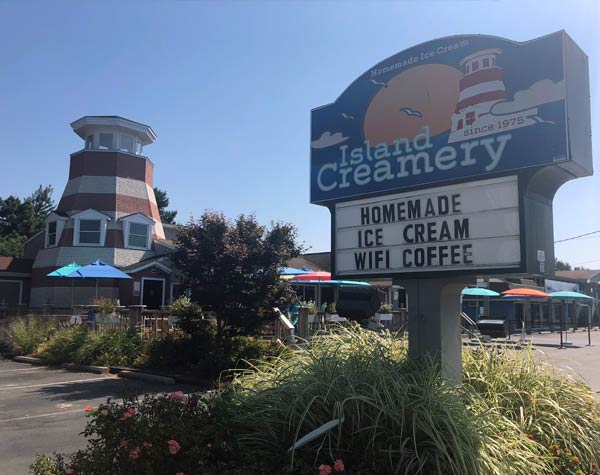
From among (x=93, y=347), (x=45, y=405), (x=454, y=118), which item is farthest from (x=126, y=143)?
(x=454, y=118)

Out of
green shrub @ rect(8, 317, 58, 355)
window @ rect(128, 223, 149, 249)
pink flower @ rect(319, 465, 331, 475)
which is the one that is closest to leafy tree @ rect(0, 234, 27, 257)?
window @ rect(128, 223, 149, 249)

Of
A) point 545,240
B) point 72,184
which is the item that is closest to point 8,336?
point 72,184

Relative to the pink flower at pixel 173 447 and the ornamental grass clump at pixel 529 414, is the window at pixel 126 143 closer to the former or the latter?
the ornamental grass clump at pixel 529 414

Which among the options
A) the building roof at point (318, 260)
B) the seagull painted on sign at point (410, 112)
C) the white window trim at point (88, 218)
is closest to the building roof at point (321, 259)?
the building roof at point (318, 260)

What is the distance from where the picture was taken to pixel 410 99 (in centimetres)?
630

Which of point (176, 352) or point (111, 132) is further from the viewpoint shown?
point (111, 132)

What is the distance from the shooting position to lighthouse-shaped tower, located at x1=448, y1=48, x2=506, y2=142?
18.3 feet

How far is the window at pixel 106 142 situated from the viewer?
27844 mm

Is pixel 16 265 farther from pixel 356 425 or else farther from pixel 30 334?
pixel 356 425

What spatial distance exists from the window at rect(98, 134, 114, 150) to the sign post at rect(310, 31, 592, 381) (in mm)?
23623

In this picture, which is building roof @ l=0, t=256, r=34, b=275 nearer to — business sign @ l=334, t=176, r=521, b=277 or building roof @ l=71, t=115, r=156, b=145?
building roof @ l=71, t=115, r=156, b=145

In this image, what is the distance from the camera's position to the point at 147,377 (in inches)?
478

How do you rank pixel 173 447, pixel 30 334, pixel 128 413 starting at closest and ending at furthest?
pixel 173 447, pixel 128 413, pixel 30 334

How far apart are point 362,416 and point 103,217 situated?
964 inches
